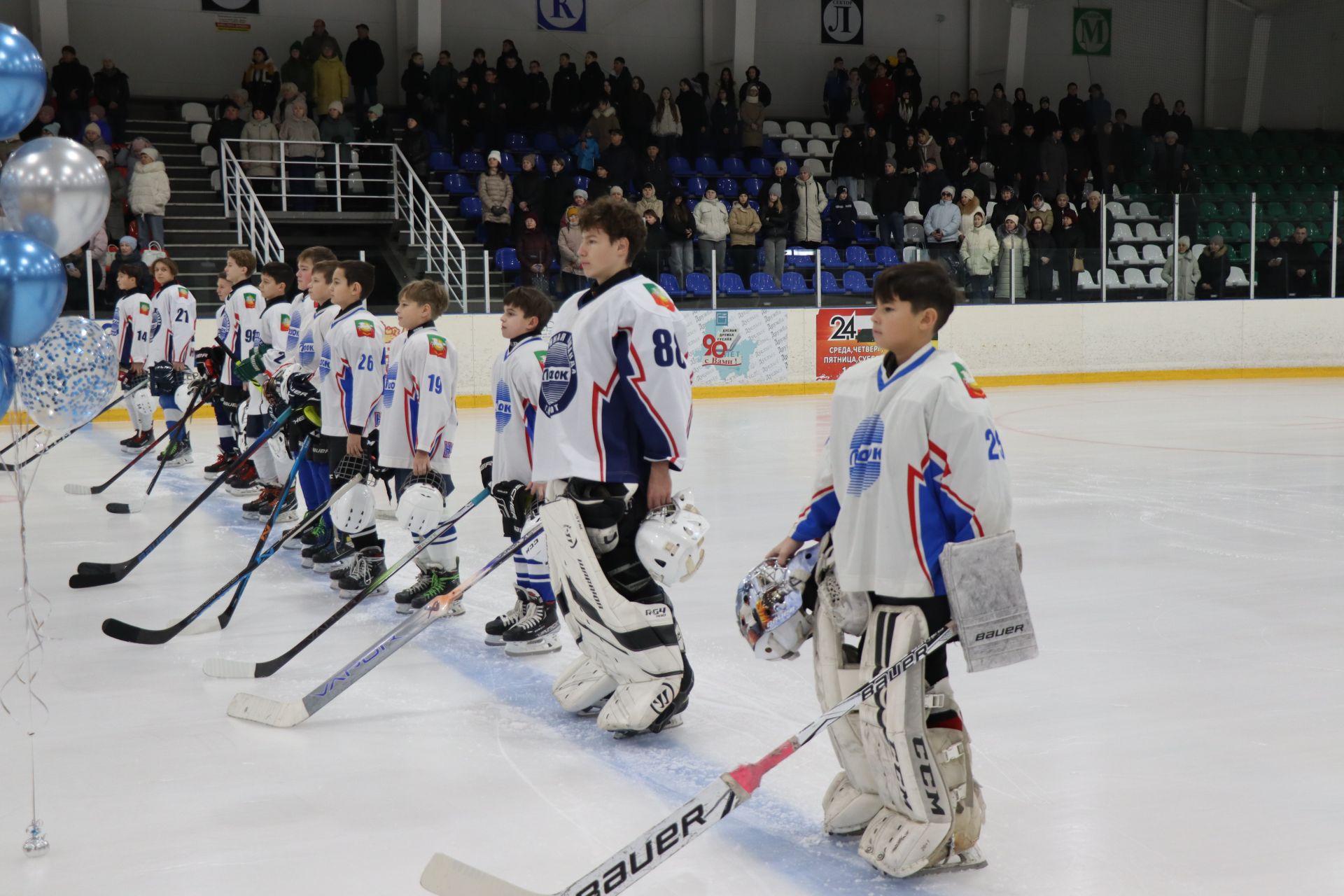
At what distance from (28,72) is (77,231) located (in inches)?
13.6

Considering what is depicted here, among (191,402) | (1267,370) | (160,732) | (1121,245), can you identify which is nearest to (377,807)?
(160,732)

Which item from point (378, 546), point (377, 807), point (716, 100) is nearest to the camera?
point (377, 807)

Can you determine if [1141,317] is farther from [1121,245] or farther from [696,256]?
[696,256]

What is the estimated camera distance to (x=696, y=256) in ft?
47.9

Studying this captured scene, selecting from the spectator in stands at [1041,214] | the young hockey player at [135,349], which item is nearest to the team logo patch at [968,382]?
the young hockey player at [135,349]

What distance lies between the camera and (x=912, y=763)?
2615mm

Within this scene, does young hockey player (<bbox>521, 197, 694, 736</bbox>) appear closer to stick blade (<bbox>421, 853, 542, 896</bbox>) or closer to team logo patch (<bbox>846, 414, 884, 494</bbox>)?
team logo patch (<bbox>846, 414, 884, 494</bbox>)

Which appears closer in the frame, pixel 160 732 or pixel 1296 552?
pixel 160 732

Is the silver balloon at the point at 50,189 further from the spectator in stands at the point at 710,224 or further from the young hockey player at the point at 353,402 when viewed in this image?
the spectator in stands at the point at 710,224

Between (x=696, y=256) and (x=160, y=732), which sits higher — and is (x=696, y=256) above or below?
above

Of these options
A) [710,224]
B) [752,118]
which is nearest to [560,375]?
[710,224]

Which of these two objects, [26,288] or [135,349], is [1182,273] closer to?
[135,349]

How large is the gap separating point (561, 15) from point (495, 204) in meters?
4.69

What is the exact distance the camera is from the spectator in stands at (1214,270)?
14.9 metres
